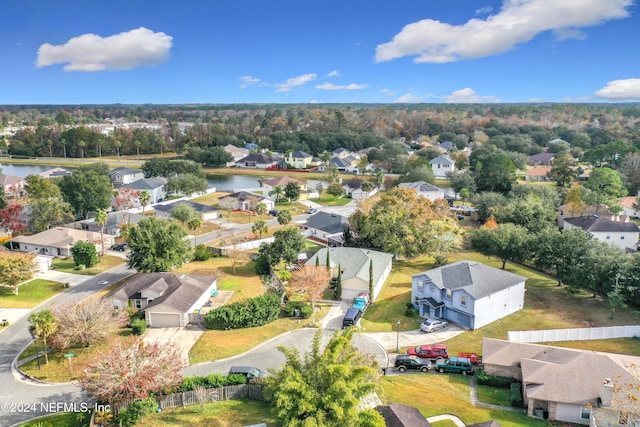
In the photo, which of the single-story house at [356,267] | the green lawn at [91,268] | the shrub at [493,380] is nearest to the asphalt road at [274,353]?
the shrub at [493,380]

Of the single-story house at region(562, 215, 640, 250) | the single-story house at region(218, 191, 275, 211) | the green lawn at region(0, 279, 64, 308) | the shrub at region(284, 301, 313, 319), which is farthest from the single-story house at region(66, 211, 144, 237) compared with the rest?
the single-story house at region(562, 215, 640, 250)

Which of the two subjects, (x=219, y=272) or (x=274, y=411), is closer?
(x=274, y=411)

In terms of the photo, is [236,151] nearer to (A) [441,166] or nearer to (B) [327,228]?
(A) [441,166]

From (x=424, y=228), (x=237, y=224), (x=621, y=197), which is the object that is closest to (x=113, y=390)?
(x=424, y=228)

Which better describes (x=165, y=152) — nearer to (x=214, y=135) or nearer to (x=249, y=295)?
(x=214, y=135)

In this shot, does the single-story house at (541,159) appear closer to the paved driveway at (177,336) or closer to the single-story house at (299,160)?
the single-story house at (299,160)

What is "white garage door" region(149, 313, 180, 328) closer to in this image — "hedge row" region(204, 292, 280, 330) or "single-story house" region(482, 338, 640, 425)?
"hedge row" region(204, 292, 280, 330)

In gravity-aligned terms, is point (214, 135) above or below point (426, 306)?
above
